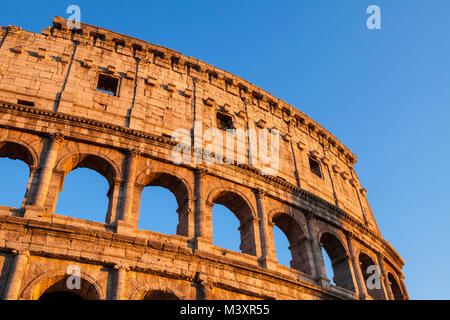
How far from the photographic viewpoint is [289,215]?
1761cm

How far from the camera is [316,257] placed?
16766 mm

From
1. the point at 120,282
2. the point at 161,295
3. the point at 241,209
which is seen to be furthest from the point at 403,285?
the point at 120,282

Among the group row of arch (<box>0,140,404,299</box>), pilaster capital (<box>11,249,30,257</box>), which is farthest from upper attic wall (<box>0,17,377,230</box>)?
pilaster capital (<box>11,249,30,257</box>)

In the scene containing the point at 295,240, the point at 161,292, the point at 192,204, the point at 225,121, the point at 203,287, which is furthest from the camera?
the point at 225,121

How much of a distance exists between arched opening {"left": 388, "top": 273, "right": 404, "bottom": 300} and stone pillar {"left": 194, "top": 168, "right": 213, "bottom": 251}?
1128cm

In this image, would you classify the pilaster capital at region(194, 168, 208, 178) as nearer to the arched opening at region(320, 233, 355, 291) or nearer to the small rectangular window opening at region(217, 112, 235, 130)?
the small rectangular window opening at region(217, 112, 235, 130)

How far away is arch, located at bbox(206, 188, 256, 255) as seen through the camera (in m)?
15.9

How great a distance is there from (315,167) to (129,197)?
11093 millimetres

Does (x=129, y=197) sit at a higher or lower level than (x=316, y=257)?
higher

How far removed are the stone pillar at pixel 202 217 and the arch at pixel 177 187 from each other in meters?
0.29

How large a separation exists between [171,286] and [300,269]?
5.98 metres

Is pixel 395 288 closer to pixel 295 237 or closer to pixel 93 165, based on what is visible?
pixel 295 237

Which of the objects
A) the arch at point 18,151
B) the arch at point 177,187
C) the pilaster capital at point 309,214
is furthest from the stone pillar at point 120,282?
the pilaster capital at point 309,214
